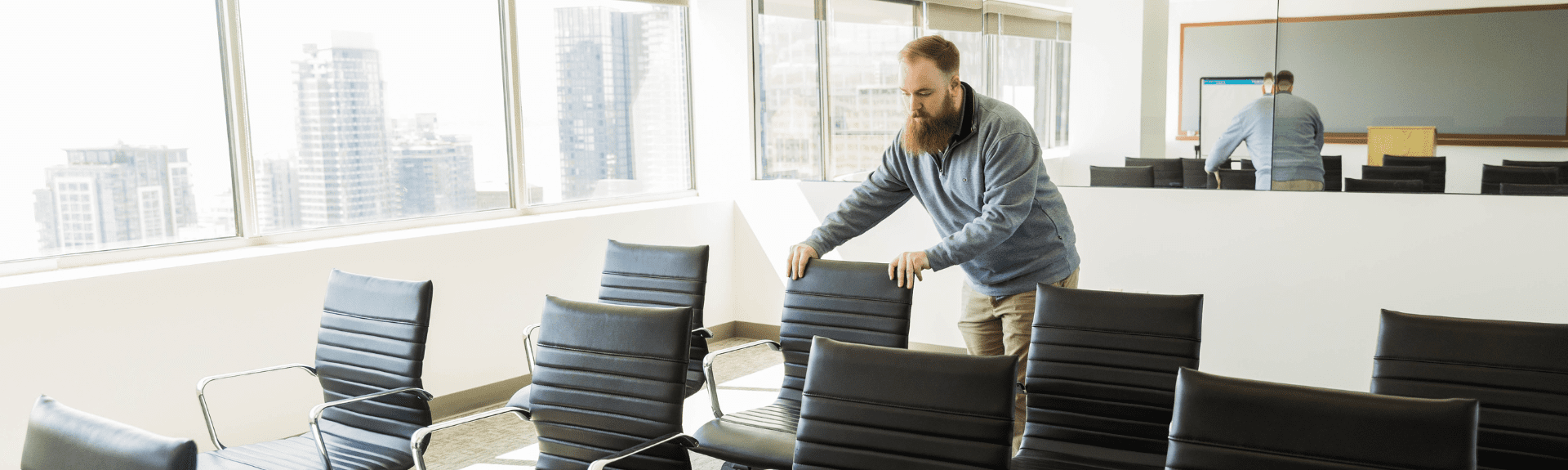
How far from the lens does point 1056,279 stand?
2.77 meters

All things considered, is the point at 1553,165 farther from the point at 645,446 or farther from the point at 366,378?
the point at 366,378

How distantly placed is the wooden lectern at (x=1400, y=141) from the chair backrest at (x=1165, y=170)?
70 centimetres

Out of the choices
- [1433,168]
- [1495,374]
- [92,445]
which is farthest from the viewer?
[1433,168]

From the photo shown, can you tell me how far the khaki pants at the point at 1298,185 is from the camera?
3949 mm

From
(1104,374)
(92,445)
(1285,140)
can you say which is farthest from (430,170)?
(1285,140)

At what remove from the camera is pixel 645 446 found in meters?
2.15

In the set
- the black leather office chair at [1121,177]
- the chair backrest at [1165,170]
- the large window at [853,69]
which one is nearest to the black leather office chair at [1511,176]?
the chair backrest at [1165,170]

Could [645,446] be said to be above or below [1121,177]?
below

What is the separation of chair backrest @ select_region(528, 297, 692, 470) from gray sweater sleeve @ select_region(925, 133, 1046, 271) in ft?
2.45

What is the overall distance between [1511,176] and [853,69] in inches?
114

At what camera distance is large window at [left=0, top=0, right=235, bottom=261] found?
3184 mm

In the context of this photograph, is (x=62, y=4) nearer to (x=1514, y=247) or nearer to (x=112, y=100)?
(x=112, y=100)

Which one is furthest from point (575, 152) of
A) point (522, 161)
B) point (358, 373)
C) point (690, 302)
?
point (358, 373)

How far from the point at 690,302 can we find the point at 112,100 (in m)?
2.07
